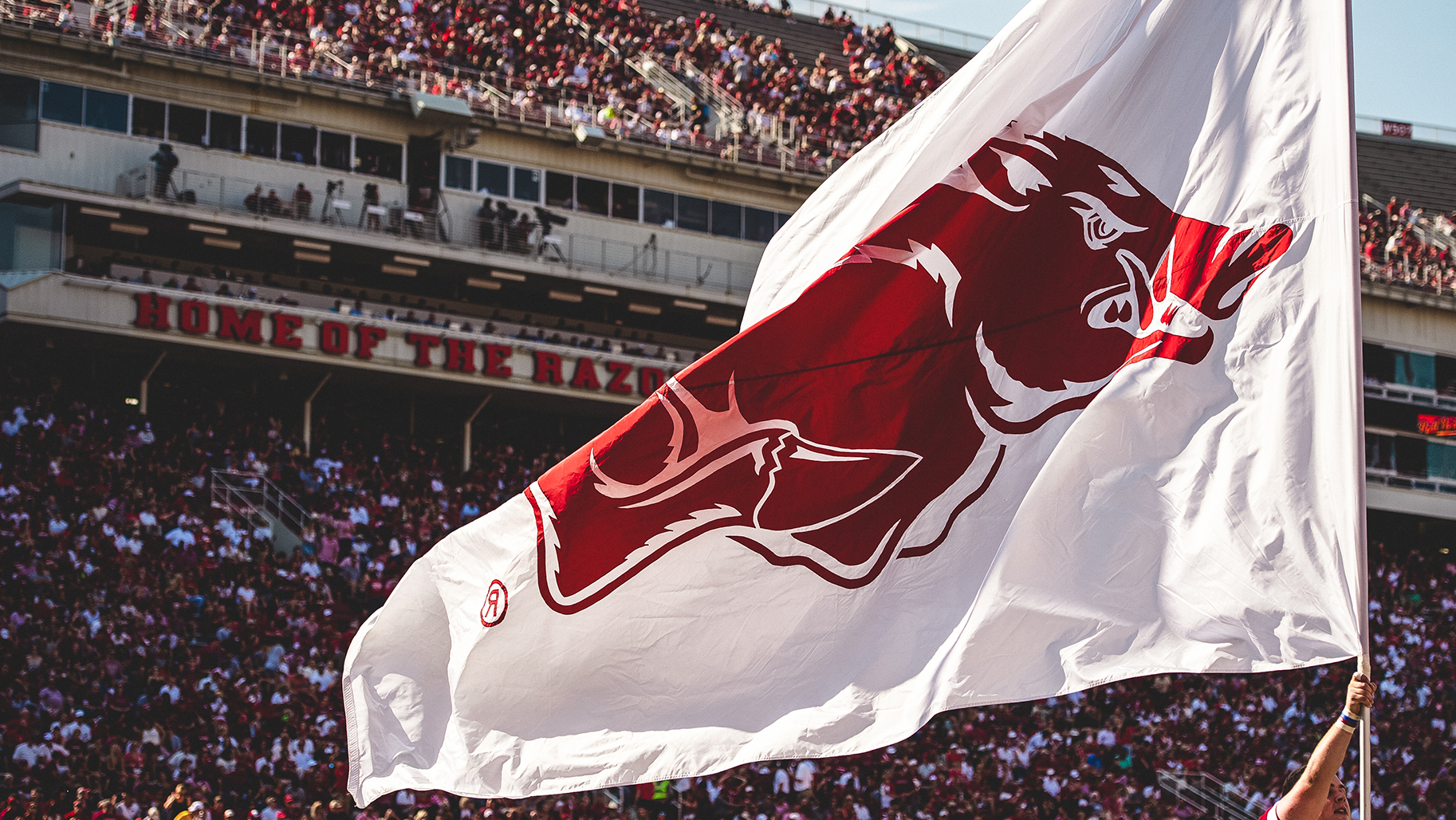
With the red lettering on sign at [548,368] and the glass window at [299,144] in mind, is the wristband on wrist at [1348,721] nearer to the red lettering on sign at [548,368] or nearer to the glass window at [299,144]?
the red lettering on sign at [548,368]

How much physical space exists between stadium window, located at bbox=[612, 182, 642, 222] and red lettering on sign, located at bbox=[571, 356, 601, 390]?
4.19 m

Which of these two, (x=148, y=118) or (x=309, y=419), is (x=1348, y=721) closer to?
(x=309, y=419)

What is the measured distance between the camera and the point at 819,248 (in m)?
6.54

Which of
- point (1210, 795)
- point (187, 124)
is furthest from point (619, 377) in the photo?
point (1210, 795)

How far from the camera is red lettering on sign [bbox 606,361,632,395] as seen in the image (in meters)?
35.8

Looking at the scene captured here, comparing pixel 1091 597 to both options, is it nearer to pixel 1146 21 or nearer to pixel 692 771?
pixel 692 771

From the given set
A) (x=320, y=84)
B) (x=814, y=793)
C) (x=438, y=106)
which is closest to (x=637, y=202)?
(x=438, y=106)

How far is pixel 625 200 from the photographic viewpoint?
3800 cm

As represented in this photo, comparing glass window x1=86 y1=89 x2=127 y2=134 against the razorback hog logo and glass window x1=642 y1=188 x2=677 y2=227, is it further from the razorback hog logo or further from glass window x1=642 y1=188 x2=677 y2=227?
the razorback hog logo

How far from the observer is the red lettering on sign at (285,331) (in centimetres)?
3228

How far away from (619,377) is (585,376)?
2.71ft

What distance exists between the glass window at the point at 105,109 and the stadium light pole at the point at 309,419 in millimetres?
6467

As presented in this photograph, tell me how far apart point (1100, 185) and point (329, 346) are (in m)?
28.2

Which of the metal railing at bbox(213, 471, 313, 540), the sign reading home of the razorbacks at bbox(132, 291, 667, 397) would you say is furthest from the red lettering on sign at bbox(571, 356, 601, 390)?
the metal railing at bbox(213, 471, 313, 540)
